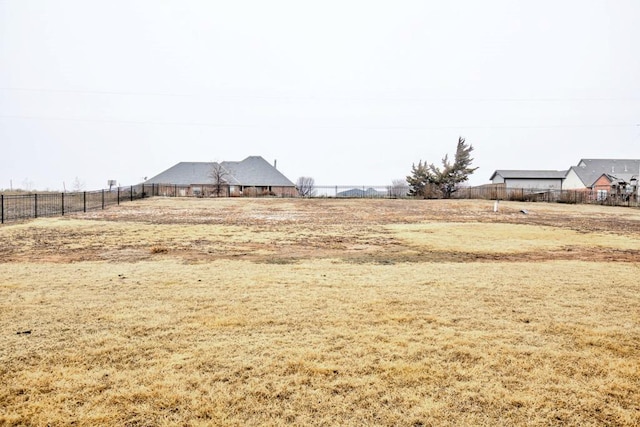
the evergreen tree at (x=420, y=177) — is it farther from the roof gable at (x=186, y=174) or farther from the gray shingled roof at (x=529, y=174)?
the roof gable at (x=186, y=174)

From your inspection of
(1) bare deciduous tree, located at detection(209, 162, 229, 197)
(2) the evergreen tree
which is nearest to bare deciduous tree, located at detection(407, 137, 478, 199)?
(2) the evergreen tree

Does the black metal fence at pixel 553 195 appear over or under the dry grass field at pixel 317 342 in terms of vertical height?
over

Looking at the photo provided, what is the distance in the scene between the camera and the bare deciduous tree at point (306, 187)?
44.9 metres

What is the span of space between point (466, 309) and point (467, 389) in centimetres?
195

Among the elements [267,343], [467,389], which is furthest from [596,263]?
[267,343]

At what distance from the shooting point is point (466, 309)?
15.0 ft

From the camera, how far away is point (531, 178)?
58.7 m

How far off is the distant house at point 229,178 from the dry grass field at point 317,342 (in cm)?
4285

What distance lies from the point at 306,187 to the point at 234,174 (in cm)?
1182

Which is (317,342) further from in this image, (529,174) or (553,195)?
(529,174)

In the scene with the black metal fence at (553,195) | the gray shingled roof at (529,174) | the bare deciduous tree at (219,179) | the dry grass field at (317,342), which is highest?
the gray shingled roof at (529,174)

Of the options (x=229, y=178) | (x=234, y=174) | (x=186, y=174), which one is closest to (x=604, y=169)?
(x=234, y=174)

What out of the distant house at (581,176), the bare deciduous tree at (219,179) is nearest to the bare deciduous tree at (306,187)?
the bare deciduous tree at (219,179)

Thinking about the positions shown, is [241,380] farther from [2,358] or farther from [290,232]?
[290,232]
